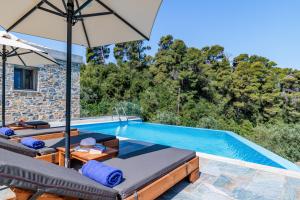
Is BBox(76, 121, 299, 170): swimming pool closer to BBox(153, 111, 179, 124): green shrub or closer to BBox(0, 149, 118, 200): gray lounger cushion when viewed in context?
BBox(153, 111, 179, 124): green shrub

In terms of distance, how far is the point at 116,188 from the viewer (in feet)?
7.22

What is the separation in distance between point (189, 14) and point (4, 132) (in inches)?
509

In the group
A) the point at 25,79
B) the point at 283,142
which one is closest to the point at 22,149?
the point at 25,79

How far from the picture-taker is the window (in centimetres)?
998

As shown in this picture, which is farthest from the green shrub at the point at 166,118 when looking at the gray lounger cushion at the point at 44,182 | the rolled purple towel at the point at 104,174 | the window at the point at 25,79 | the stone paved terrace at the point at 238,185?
the gray lounger cushion at the point at 44,182

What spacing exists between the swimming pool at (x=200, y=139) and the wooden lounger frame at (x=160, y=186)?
2210 millimetres

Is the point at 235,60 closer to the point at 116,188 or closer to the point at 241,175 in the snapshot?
the point at 241,175

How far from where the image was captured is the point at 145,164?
2904 millimetres

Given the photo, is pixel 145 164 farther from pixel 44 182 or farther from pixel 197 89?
pixel 197 89

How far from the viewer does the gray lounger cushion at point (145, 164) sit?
7.61 ft

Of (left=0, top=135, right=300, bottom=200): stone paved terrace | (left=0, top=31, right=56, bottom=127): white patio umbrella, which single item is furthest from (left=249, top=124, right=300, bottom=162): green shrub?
(left=0, top=31, right=56, bottom=127): white patio umbrella

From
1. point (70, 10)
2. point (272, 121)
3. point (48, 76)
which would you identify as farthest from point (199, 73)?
point (70, 10)

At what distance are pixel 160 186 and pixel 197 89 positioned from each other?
46.2 ft

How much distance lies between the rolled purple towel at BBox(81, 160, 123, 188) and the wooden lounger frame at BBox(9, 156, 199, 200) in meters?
0.23
